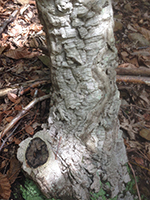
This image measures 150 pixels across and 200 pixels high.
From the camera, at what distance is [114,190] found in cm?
143

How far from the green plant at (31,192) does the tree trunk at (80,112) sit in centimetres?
12

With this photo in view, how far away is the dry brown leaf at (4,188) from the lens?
1365 mm

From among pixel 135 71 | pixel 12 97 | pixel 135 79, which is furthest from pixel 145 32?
pixel 12 97

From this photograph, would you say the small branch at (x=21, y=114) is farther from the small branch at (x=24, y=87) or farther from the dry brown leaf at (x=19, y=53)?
the dry brown leaf at (x=19, y=53)

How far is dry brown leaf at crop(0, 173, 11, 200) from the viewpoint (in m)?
1.37

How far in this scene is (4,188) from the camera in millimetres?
1380

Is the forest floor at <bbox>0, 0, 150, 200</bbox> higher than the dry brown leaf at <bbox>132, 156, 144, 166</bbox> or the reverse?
higher

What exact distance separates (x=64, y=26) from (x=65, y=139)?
0.84 m

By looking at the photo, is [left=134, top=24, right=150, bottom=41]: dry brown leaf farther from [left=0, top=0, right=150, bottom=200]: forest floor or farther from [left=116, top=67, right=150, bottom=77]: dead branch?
[left=116, top=67, right=150, bottom=77]: dead branch

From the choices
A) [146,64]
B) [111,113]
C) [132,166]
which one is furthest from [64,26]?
[146,64]

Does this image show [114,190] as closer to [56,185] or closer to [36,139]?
[56,185]

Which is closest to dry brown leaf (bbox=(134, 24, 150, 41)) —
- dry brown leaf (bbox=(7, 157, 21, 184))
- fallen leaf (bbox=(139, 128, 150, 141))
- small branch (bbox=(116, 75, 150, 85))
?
small branch (bbox=(116, 75, 150, 85))

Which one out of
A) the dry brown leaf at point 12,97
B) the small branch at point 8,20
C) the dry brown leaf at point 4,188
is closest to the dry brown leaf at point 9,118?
the dry brown leaf at point 12,97

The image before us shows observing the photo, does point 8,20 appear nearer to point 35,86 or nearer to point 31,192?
point 35,86
